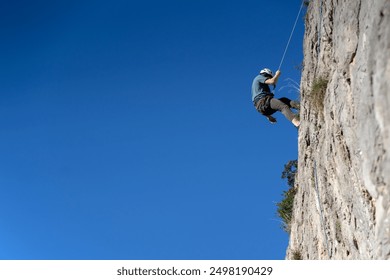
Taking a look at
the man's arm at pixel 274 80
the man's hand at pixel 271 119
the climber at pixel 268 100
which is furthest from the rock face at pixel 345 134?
the man's hand at pixel 271 119

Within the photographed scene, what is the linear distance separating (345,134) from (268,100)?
5.26 meters

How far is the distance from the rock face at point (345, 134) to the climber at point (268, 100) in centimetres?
74

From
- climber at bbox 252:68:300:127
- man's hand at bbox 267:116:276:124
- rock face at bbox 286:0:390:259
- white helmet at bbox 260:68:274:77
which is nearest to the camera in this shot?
rock face at bbox 286:0:390:259

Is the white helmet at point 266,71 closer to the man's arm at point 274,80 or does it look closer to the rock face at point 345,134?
the man's arm at point 274,80

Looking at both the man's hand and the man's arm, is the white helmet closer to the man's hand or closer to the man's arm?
the man's arm

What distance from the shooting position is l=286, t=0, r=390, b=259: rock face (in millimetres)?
6074

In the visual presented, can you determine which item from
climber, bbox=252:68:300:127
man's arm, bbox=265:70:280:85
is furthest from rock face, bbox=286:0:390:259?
man's arm, bbox=265:70:280:85

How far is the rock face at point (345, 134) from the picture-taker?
6074 millimetres

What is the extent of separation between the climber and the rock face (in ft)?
2.43

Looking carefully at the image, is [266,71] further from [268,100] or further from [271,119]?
[271,119]

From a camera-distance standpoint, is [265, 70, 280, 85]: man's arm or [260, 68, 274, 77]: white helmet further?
[260, 68, 274, 77]: white helmet

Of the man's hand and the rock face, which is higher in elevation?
the man's hand
